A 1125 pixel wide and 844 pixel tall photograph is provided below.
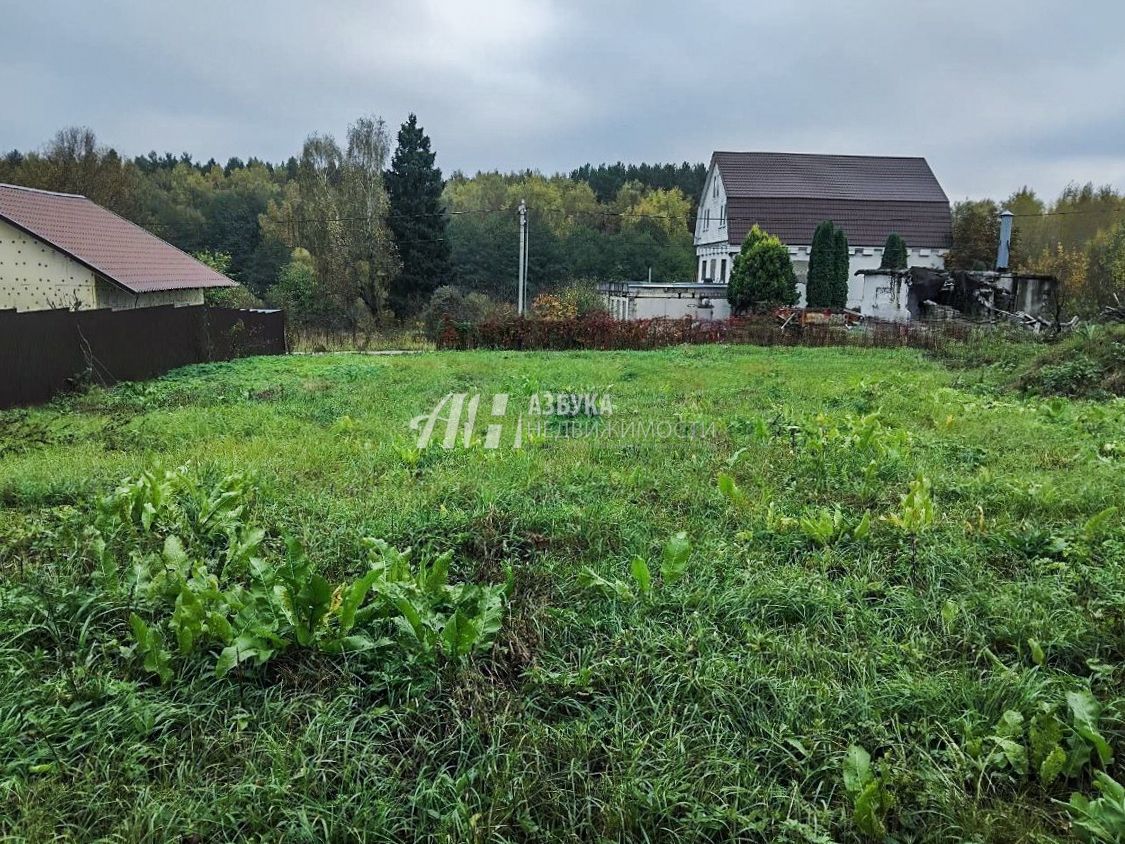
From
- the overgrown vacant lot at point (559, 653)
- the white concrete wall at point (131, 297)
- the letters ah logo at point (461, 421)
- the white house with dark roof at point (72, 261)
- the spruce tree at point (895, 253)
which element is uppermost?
the spruce tree at point (895, 253)

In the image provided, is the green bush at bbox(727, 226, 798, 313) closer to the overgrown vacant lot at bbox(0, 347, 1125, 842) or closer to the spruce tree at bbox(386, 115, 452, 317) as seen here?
the spruce tree at bbox(386, 115, 452, 317)

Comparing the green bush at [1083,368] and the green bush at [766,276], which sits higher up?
the green bush at [766,276]

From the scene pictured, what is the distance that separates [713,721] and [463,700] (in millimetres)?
836

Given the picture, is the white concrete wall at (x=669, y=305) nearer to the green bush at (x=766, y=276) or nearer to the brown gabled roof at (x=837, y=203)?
the green bush at (x=766, y=276)

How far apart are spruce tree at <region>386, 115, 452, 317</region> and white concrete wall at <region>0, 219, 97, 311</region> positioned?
1428 centimetres

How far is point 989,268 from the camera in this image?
26953 mm

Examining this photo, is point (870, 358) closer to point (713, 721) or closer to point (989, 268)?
point (713, 721)

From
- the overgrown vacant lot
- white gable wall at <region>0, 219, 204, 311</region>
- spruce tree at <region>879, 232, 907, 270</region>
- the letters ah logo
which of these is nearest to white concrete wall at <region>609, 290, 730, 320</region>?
spruce tree at <region>879, 232, 907, 270</region>

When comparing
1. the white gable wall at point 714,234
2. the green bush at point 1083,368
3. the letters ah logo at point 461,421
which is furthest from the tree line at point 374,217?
the green bush at point 1083,368

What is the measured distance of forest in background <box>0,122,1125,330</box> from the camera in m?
26.5

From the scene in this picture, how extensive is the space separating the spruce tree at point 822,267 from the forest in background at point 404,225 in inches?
284

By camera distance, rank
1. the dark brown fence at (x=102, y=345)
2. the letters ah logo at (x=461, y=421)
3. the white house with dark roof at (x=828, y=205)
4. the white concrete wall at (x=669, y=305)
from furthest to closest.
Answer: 1. the white house with dark roof at (x=828, y=205)
2. the white concrete wall at (x=669, y=305)
3. the dark brown fence at (x=102, y=345)
4. the letters ah logo at (x=461, y=421)

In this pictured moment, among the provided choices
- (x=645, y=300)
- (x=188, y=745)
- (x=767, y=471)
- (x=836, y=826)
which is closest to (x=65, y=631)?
(x=188, y=745)

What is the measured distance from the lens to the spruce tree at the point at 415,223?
26531mm
